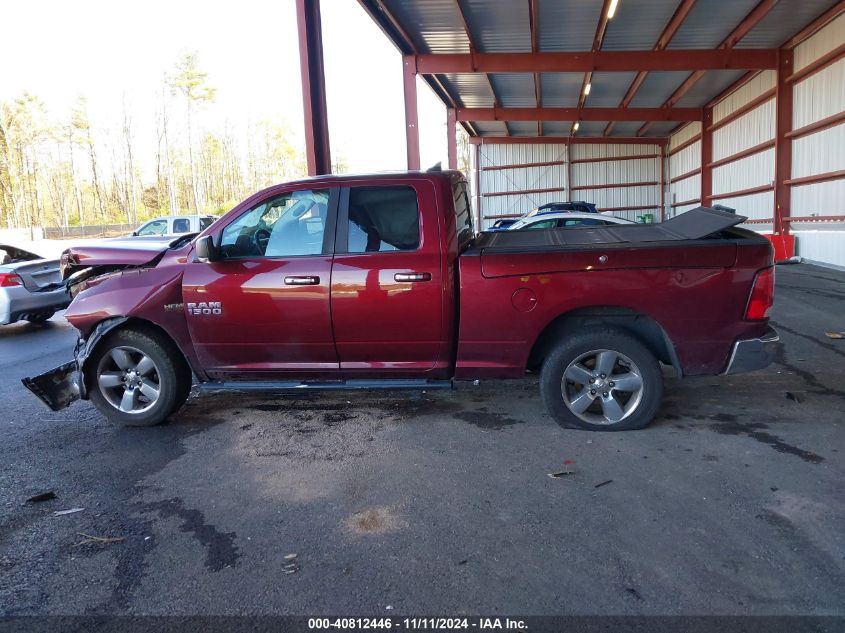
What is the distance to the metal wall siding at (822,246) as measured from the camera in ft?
48.8

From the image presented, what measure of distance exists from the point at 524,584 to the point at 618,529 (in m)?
0.73

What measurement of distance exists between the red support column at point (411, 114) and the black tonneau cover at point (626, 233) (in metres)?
11.6

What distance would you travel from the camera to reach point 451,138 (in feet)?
84.1

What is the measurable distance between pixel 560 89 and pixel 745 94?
635cm

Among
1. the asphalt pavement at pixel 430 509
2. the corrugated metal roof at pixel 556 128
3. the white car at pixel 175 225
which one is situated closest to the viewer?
the asphalt pavement at pixel 430 509

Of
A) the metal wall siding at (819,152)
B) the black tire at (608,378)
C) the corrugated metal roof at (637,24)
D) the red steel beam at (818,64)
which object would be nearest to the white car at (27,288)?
the black tire at (608,378)

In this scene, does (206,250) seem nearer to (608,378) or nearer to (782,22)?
(608,378)

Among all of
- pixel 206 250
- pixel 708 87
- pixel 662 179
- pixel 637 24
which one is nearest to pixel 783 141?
pixel 637 24

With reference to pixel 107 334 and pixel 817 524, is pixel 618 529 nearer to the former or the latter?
pixel 817 524

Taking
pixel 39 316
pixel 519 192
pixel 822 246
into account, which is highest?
pixel 519 192

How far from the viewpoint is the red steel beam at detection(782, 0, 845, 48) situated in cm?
1457

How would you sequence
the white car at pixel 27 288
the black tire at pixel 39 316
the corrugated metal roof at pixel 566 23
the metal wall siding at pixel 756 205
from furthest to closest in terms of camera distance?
the metal wall siding at pixel 756 205, the corrugated metal roof at pixel 566 23, the black tire at pixel 39 316, the white car at pixel 27 288

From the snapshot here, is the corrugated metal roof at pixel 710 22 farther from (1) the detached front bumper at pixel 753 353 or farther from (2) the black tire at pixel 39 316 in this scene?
(2) the black tire at pixel 39 316

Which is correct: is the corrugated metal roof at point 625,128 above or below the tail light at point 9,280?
above
